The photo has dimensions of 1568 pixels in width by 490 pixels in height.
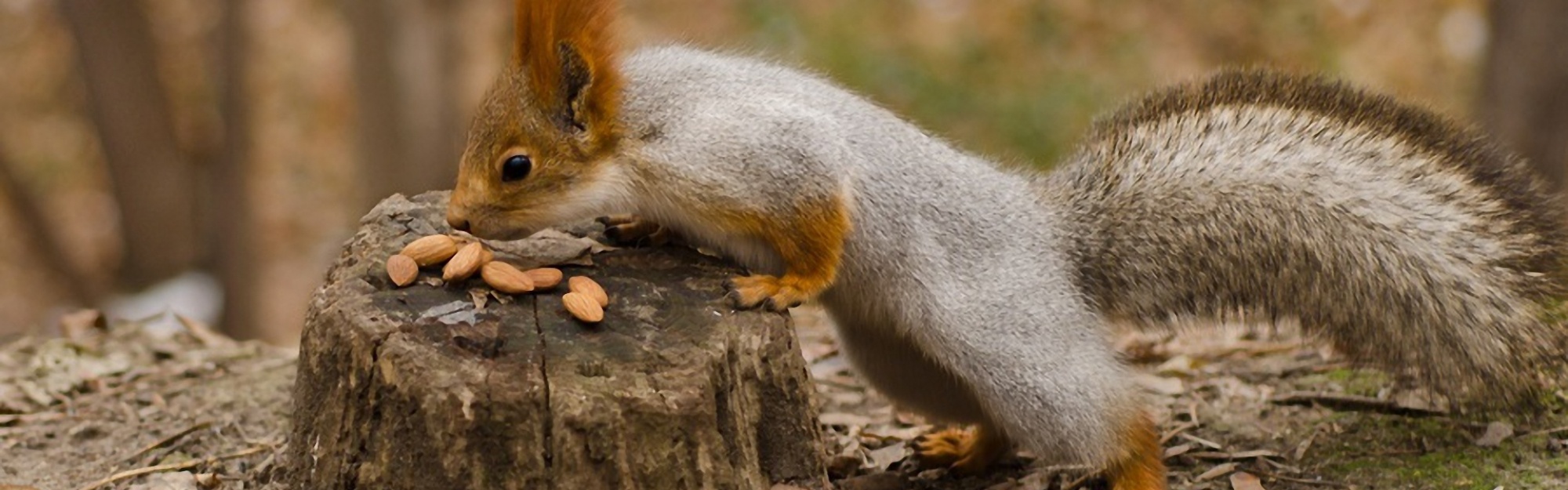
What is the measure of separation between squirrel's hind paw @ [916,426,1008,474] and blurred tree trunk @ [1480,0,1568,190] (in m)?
2.95

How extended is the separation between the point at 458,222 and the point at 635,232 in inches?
14.4

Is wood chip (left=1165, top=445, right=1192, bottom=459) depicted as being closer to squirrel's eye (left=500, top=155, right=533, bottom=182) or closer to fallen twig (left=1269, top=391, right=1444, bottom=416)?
fallen twig (left=1269, top=391, right=1444, bottom=416)

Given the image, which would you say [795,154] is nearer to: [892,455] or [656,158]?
[656,158]

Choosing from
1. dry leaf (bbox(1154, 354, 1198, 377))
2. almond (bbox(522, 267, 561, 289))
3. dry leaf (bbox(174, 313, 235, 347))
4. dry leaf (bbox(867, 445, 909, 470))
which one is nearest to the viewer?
almond (bbox(522, 267, 561, 289))

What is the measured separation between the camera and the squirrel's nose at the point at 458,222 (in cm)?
272

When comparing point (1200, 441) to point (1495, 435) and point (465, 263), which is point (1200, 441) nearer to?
point (1495, 435)

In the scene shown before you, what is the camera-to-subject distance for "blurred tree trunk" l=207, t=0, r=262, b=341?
285 inches

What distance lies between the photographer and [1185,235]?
2.88 m

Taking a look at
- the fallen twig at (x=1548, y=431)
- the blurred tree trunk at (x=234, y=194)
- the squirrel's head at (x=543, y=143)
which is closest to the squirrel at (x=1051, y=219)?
the squirrel's head at (x=543, y=143)

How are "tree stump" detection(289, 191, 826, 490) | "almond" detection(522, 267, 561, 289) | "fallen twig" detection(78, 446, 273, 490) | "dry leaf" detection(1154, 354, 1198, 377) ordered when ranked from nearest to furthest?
"tree stump" detection(289, 191, 826, 490), "almond" detection(522, 267, 561, 289), "fallen twig" detection(78, 446, 273, 490), "dry leaf" detection(1154, 354, 1198, 377)

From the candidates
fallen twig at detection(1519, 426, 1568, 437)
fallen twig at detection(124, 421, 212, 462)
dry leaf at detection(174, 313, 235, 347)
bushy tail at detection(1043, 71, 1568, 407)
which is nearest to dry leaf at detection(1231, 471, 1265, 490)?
bushy tail at detection(1043, 71, 1568, 407)

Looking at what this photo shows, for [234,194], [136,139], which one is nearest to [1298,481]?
[234,194]

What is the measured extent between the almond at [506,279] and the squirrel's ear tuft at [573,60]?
0.27 m

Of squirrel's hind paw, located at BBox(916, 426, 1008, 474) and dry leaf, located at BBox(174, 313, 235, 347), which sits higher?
dry leaf, located at BBox(174, 313, 235, 347)
